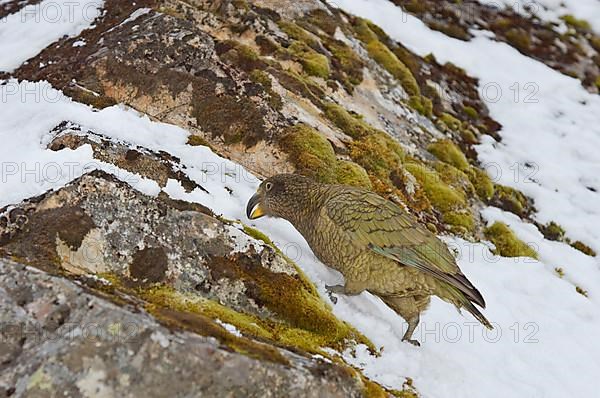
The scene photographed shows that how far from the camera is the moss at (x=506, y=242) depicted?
940 cm

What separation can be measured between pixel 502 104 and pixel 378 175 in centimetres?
758

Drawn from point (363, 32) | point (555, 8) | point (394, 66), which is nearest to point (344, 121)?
point (394, 66)

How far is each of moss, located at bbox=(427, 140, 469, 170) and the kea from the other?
16.7 ft

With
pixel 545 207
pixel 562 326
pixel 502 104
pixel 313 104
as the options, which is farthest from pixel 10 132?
pixel 502 104

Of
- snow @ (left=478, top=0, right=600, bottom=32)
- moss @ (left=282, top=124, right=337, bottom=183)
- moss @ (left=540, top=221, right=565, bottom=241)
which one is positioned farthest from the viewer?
snow @ (left=478, top=0, right=600, bottom=32)

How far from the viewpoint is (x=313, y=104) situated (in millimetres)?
9195

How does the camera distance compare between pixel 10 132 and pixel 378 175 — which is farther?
pixel 378 175

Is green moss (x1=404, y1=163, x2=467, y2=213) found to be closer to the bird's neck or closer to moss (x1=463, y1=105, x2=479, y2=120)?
the bird's neck

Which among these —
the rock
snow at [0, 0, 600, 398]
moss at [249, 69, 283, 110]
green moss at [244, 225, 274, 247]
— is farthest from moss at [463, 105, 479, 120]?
the rock

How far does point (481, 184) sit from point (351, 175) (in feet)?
12.9

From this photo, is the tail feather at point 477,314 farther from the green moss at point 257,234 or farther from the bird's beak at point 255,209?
the bird's beak at point 255,209

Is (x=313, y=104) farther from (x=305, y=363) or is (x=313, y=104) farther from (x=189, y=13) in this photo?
(x=305, y=363)

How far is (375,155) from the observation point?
905 centimetres

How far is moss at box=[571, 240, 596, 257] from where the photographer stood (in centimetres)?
1041
